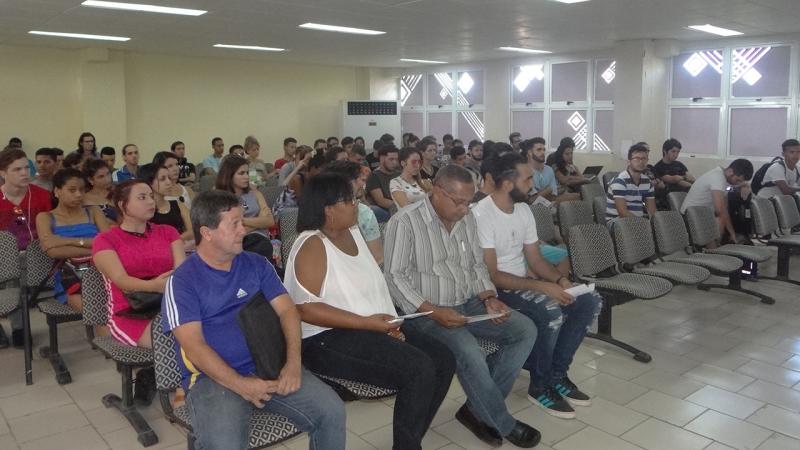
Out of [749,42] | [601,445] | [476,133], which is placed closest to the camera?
[601,445]

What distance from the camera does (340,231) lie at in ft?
8.82

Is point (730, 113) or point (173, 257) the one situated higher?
point (730, 113)

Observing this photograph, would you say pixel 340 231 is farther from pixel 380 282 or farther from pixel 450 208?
pixel 450 208

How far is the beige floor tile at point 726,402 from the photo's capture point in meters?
3.30

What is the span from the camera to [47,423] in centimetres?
321

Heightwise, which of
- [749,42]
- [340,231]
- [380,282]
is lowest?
[380,282]

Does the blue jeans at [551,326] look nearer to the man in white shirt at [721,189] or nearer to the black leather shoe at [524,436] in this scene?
the black leather shoe at [524,436]

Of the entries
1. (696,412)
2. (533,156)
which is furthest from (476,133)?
(696,412)

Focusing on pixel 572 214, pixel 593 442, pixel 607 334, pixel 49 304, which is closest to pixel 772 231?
pixel 572 214

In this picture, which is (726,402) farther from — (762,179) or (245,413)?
(762,179)

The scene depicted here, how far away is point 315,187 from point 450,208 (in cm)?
71

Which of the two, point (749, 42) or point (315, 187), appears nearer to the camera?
point (315, 187)

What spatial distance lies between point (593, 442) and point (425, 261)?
3.73ft

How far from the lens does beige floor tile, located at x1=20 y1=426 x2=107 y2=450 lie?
297 cm
